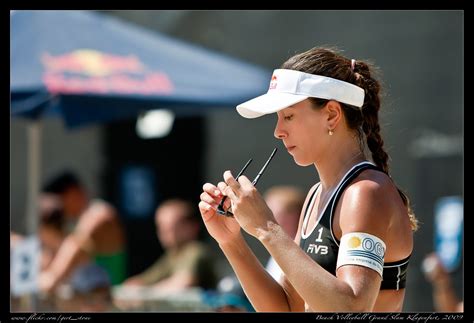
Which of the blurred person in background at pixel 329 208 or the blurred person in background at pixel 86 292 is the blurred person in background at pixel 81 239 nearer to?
the blurred person in background at pixel 86 292

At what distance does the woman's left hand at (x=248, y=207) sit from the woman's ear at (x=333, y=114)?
35 cm

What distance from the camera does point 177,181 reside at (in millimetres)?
10711

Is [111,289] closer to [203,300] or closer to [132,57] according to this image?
[203,300]

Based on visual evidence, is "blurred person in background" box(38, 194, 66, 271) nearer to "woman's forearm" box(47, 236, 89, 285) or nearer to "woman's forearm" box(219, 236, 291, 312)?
"woman's forearm" box(47, 236, 89, 285)

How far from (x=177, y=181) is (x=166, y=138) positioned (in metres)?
0.49

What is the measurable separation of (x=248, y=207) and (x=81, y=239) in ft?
17.0

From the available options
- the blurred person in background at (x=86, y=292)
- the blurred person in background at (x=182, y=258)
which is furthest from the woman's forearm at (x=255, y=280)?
the blurred person in background at (x=86, y=292)

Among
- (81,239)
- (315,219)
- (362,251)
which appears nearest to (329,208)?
(315,219)

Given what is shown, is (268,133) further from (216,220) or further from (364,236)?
(364,236)

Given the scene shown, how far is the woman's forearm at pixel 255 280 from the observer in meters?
3.20

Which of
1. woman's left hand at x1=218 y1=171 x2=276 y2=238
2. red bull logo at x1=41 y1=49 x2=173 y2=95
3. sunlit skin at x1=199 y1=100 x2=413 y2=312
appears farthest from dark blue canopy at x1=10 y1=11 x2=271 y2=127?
woman's left hand at x1=218 y1=171 x2=276 y2=238

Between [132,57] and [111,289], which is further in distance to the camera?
[111,289]
